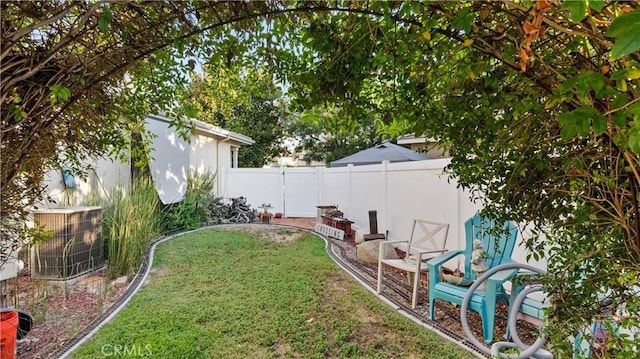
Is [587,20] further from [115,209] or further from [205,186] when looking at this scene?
[205,186]

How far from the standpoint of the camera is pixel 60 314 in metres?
3.54

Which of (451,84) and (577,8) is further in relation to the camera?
(451,84)

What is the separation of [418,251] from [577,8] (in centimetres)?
504

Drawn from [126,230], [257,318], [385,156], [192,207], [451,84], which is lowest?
[257,318]

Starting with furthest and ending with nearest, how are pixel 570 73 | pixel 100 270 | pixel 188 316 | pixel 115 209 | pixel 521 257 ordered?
pixel 115 209 < pixel 100 270 < pixel 521 257 < pixel 188 316 < pixel 570 73

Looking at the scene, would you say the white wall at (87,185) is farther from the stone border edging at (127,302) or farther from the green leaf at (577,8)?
the green leaf at (577,8)

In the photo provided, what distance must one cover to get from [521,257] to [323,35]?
3.85m

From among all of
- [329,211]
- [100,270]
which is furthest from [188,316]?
Result: [329,211]

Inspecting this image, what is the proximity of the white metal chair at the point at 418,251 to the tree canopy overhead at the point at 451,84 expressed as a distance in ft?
8.14

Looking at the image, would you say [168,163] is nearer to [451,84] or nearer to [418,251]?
[418,251]

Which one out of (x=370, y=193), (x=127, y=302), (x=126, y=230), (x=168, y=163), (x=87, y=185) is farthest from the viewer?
(x=168, y=163)

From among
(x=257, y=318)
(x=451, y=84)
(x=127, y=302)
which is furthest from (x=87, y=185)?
(x=451, y=84)

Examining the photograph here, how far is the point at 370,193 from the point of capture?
25.8 feet

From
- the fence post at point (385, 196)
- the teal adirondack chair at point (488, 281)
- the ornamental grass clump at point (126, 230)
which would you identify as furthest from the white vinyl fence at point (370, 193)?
the ornamental grass clump at point (126, 230)
